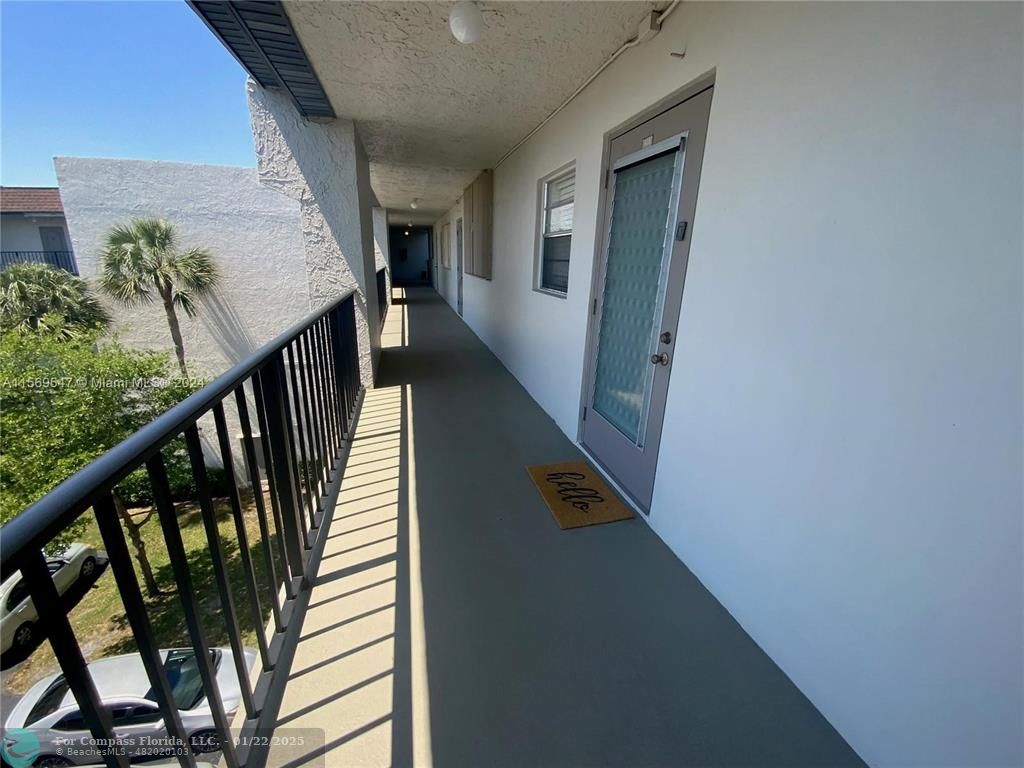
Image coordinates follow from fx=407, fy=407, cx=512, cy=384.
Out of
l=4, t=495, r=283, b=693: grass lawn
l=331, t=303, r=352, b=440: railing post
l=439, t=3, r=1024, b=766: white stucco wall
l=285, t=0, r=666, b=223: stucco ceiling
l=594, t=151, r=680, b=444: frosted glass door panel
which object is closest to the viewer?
l=439, t=3, r=1024, b=766: white stucco wall

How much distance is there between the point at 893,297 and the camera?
41.6 inches

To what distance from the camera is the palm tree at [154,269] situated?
6.84 metres

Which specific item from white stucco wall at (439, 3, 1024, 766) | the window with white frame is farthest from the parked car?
the window with white frame

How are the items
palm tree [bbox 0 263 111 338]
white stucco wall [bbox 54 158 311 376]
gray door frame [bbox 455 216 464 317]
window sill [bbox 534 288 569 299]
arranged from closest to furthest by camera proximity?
window sill [bbox 534 288 569 299], palm tree [bbox 0 263 111 338], white stucco wall [bbox 54 158 311 376], gray door frame [bbox 455 216 464 317]

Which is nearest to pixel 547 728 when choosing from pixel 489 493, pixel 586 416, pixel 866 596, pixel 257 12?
pixel 866 596

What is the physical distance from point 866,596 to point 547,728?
100 centimetres

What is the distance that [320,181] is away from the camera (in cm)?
348

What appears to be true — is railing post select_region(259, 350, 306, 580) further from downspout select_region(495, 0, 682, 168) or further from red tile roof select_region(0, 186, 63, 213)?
red tile roof select_region(0, 186, 63, 213)

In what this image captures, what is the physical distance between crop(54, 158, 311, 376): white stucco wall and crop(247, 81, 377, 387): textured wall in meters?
3.97

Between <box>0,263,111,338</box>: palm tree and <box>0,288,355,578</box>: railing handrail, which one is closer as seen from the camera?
<box>0,288,355,578</box>: railing handrail

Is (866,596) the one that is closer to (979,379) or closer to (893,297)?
(979,379)

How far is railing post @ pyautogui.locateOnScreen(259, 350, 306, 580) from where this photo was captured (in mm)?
1427

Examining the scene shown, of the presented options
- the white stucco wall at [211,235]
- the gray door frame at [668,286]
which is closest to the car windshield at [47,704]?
the gray door frame at [668,286]

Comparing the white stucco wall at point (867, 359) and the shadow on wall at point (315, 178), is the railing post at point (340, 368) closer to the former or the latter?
the shadow on wall at point (315, 178)
